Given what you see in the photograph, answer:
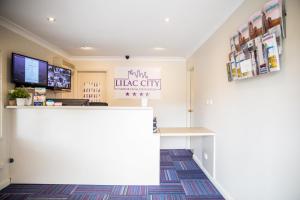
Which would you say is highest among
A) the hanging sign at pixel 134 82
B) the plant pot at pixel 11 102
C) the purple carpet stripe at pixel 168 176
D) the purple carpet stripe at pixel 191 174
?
the hanging sign at pixel 134 82

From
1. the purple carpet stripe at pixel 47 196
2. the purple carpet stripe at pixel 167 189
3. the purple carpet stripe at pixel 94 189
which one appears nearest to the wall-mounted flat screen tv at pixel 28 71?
the purple carpet stripe at pixel 47 196

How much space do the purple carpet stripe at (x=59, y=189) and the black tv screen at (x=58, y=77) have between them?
198 centimetres

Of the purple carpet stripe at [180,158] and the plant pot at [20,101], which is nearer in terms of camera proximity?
the plant pot at [20,101]

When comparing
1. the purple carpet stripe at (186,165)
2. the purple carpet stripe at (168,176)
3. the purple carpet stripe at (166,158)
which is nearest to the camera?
the purple carpet stripe at (168,176)

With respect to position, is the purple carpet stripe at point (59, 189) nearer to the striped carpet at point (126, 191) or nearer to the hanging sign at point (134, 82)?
the striped carpet at point (126, 191)

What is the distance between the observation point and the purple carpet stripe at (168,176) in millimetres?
2881

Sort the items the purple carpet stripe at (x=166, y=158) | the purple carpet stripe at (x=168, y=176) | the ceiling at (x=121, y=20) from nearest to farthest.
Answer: the ceiling at (x=121, y=20), the purple carpet stripe at (x=168, y=176), the purple carpet stripe at (x=166, y=158)

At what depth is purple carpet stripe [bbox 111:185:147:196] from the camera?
2.46 meters

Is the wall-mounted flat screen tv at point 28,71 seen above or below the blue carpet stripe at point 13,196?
above

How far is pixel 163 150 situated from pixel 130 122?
7.39 feet

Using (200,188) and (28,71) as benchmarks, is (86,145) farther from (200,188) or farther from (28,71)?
(200,188)

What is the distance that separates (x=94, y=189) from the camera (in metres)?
2.59

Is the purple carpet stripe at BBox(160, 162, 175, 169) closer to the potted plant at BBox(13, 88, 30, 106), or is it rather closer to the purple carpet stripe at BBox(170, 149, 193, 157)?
the purple carpet stripe at BBox(170, 149, 193, 157)

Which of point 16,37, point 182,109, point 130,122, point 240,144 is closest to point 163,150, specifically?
point 182,109
